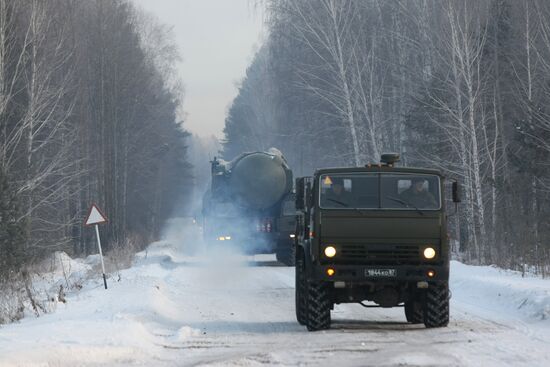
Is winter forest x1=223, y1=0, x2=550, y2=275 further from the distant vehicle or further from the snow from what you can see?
the snow

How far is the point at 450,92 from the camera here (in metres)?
36.0

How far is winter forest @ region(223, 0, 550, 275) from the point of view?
33.4m

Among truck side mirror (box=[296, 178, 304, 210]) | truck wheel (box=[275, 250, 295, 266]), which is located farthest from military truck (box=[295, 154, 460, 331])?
truck wheel (box=[275, 250, 295, 266])

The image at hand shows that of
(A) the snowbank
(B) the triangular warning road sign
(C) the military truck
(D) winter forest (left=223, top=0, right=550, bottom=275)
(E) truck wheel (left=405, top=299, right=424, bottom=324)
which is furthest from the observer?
(D) winter forest (left=223, top=0, right=550, bottom=275)

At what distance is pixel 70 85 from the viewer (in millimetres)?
42156

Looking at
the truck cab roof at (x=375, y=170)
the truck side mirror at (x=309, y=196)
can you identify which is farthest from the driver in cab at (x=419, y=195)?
the truck side mirror at (x=309, y=196)

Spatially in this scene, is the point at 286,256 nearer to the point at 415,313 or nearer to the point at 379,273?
the point at 415,313

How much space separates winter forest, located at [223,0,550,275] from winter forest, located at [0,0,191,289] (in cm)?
865

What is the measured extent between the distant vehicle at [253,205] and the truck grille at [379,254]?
1902cm

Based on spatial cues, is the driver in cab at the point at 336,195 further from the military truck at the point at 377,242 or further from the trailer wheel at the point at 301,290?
the trailer wheel at the point at 301,290

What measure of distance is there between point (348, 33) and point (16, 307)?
28613mm

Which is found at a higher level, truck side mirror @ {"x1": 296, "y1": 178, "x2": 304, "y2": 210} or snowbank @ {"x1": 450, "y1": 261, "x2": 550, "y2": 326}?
truck side mirror @ {"x1": 296, "y1": 178, "x2": 304, "y2": 210}

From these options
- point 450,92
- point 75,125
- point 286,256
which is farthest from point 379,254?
point 75,125

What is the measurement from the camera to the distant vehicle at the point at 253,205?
33.0 meters
